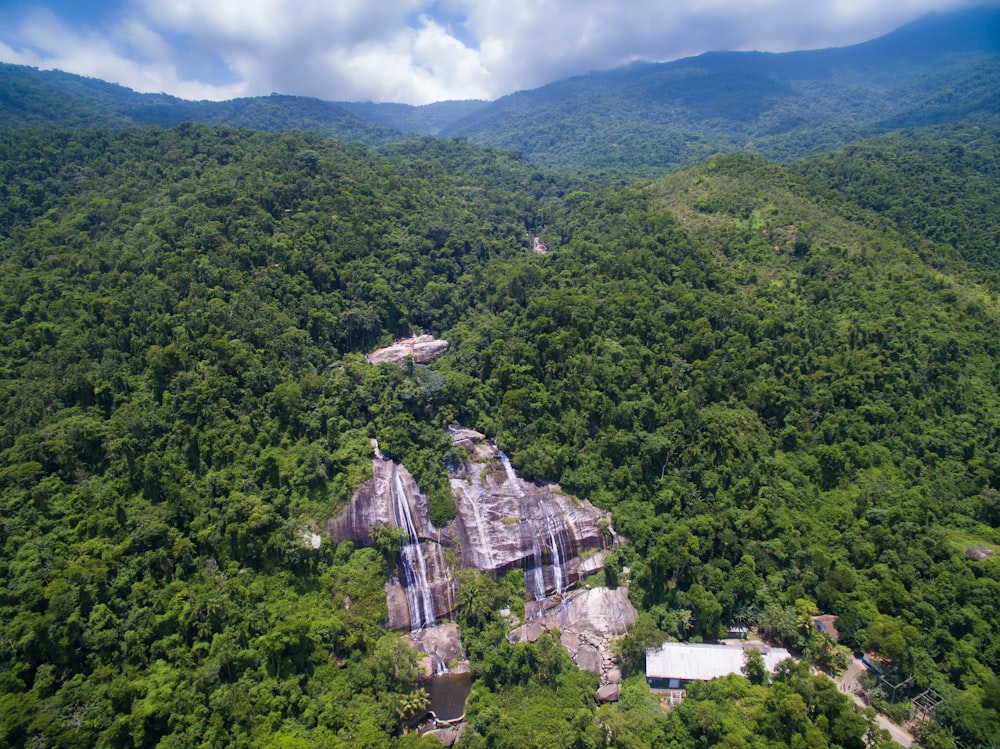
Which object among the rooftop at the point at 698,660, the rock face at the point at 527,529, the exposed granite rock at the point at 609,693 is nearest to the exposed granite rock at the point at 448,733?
the exposed granite rock at the point at 609,693

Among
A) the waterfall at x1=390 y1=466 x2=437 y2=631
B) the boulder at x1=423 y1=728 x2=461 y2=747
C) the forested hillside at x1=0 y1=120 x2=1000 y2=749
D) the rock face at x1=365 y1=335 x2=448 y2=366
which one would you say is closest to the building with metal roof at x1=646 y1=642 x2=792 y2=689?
the forested hillside at x1=0 y1=120 x2=1000 y2=749

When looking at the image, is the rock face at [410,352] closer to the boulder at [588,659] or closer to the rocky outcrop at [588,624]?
the rocky outcrop at [588,624]

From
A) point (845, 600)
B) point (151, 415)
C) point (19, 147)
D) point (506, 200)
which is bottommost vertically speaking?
point (845, 600)

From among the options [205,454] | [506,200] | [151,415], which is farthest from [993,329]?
[151,415]

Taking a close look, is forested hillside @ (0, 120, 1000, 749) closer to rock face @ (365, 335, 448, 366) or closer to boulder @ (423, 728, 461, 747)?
rock face @ (365, 335, 448, 366)

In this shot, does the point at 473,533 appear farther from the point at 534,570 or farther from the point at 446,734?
the point at 446,734

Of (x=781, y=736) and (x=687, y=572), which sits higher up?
(x=687, y=572)

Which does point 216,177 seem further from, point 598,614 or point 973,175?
point 973,175

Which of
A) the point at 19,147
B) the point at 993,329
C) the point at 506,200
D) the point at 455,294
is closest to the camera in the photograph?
the point at 993,329
